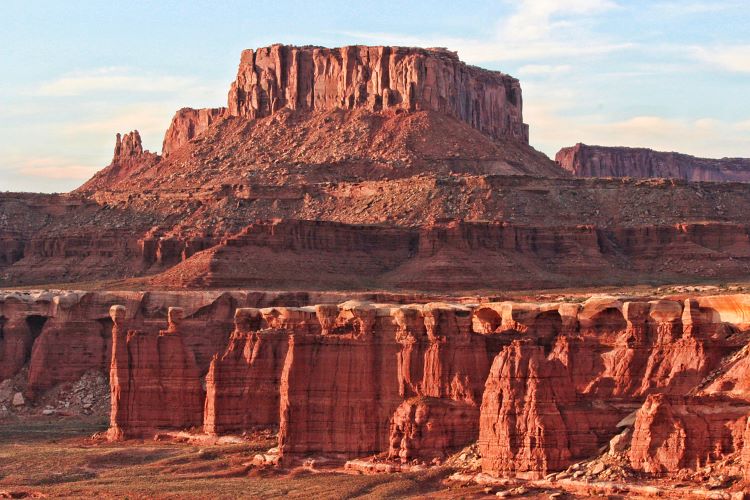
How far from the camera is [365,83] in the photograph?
586ft

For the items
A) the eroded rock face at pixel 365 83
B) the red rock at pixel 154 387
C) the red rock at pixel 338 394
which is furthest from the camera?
the eroded rock face at pixel 365 83

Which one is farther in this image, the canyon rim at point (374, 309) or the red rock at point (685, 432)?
the canyon rim at point (374, 309)

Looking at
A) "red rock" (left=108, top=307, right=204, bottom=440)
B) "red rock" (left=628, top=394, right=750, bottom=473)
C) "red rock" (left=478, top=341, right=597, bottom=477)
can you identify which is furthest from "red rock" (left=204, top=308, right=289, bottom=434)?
"red rock" (left=628, top=394, right=750, bottom=473)

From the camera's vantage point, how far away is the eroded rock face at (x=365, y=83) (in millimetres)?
175875

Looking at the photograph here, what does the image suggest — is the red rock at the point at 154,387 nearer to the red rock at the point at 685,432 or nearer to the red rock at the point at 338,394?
the red rock at the point at 338,394

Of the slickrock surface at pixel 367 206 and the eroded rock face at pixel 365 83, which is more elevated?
the eroded rock face at pixel 365 83

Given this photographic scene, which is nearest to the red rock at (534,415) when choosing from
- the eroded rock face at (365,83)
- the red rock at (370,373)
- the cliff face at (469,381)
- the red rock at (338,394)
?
the cliff face at (469,381)

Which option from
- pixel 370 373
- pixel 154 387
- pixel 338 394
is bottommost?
pixel 154 387

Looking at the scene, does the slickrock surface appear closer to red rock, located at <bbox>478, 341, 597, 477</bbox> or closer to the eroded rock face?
the eroded rock face

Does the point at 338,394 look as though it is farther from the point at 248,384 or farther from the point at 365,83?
the point at 365,83

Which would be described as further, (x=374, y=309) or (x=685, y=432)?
(x=374, y=309)

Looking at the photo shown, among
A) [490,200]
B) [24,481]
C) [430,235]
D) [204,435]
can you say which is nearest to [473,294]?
[430,235]

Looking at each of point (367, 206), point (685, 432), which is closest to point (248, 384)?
point (685, 432)

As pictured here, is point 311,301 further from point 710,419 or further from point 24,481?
point 710,419
